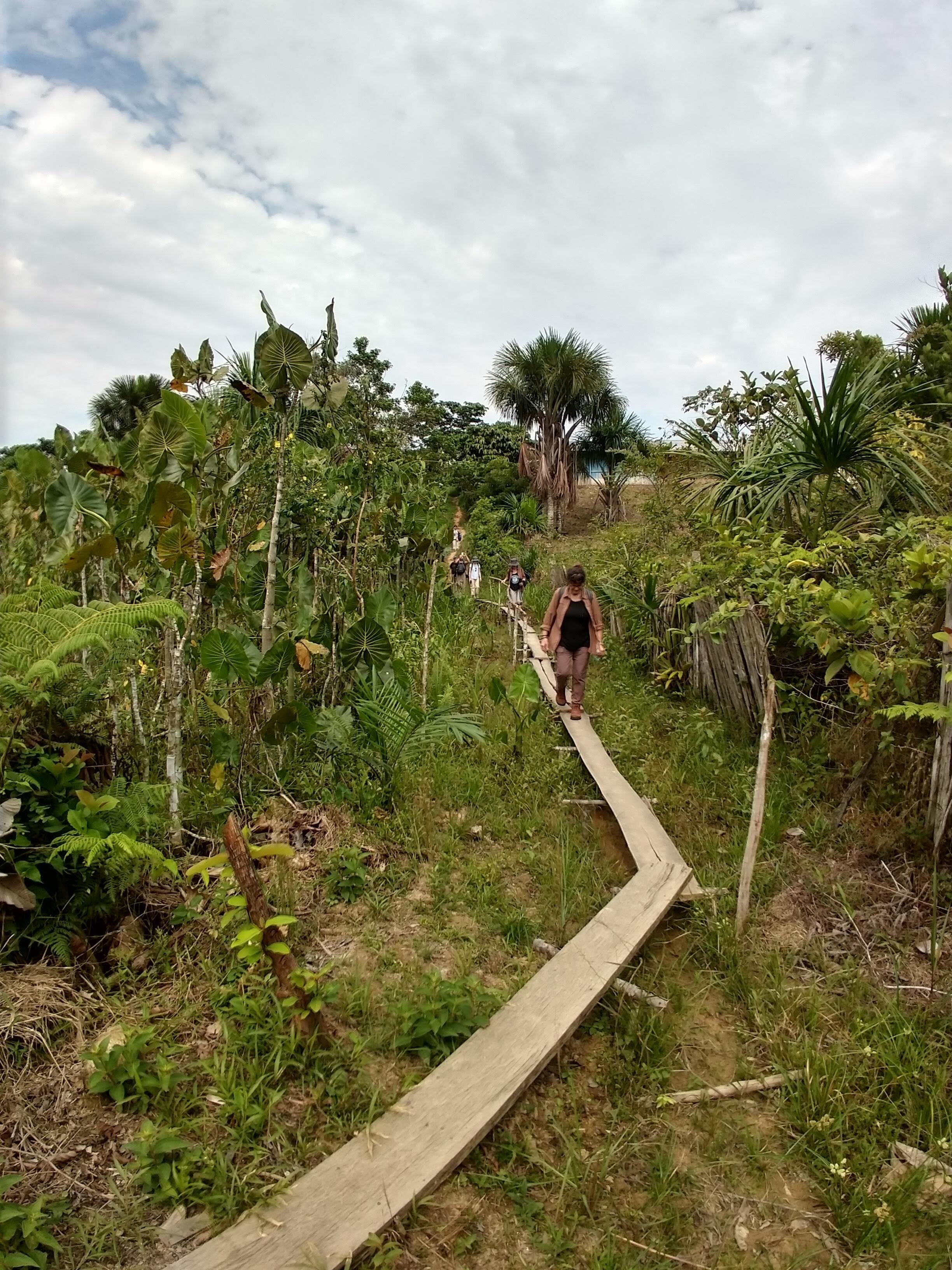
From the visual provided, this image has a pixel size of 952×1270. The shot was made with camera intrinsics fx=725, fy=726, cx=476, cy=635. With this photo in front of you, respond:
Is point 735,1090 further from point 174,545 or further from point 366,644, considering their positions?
point 174,545

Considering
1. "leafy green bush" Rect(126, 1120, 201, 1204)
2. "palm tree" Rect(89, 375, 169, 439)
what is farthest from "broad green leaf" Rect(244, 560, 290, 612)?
"palm tree" Rect(89, 375, 169, 439)

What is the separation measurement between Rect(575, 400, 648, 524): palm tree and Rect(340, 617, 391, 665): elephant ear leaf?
19417 mm

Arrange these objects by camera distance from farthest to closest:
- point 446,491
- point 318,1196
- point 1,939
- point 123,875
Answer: point 446,491 → point 123,875 → point 1,939 → point 318,1196

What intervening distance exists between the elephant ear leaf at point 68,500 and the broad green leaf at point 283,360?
0.99 meters

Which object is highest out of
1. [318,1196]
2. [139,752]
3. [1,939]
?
[139,752]

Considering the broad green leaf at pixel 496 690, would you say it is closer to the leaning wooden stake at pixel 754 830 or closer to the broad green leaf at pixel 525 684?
A: the broad green leaf at pixel 525 684

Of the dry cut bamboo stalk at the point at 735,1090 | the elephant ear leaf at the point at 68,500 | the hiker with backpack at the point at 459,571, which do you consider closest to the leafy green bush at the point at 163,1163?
the dry cut bamboo stalk at the point at 735,1090

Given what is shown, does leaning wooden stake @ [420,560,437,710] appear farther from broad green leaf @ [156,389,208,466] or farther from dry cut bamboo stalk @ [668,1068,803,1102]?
dry cut bamboo stalk @ [668,1068,803,1102]

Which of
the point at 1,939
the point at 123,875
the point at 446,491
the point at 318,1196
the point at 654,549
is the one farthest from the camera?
the point at 654,549

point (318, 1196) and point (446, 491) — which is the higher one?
point (446, 491)

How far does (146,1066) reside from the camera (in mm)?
2178

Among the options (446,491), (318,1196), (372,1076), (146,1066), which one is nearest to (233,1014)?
(146,1066)

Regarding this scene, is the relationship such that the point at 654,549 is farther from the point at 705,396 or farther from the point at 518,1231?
the point at 518,1231

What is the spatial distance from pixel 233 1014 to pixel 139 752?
1.51m
